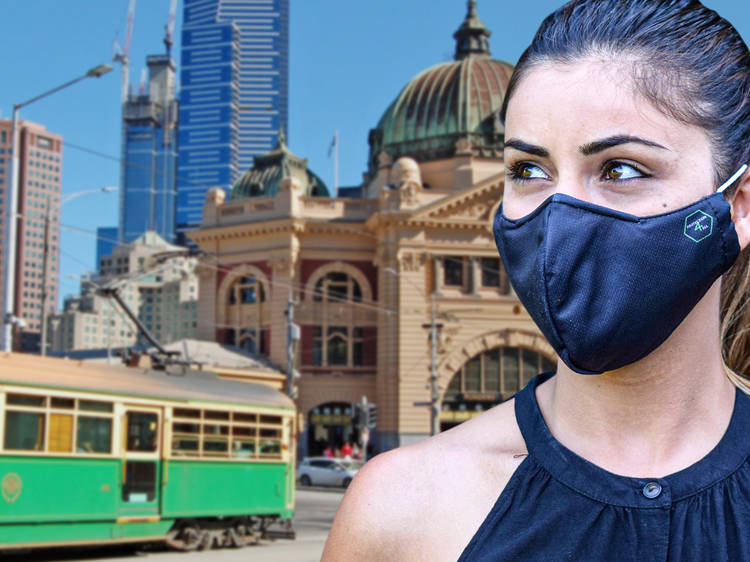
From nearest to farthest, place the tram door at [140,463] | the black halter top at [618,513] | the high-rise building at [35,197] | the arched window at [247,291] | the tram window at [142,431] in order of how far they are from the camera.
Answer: the black halter top at [618,513], the tram door at [140,463], the tram window at [142,431], the arched window at [247,291], the high-rise building at [35,197]

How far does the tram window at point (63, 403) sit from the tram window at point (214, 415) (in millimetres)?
3108

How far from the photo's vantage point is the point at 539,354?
47.1 m

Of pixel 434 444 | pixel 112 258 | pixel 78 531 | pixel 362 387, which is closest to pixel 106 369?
pixel 78 531

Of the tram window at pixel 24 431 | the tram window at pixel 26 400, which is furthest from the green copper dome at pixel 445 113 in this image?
the tram window at pixel 24 431

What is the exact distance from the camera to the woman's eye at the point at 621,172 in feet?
5.17

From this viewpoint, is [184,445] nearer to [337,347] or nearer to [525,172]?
[525,172]

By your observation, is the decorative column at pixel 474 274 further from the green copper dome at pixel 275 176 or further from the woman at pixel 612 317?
the woman at pixel 612 317

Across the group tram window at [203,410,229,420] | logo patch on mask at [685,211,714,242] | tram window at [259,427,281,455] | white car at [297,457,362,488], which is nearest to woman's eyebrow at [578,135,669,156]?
logo patch on mask at [685,211,714,242]

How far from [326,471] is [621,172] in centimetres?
3758

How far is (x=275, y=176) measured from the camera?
56219 mm

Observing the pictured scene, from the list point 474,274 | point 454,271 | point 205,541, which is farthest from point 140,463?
point 454,271

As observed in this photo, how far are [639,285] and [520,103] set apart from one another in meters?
0.39

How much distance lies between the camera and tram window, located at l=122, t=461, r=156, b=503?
15344 millimetres

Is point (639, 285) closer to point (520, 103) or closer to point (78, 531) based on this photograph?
point (520, 103)
